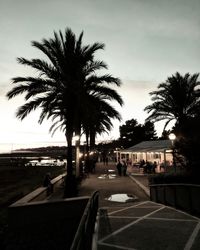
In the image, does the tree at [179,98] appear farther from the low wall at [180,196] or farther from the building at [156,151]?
the low wall at [180,196]

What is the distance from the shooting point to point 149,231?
7000mm

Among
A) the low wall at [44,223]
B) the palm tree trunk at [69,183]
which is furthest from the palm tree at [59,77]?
the low wall at [44,223]

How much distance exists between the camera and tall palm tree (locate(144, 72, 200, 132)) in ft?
84.9

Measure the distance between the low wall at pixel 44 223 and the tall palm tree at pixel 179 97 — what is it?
16.6 m

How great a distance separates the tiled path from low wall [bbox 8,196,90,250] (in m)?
1.68

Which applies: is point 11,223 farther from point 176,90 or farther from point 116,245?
point 176,90

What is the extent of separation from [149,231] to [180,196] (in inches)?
125

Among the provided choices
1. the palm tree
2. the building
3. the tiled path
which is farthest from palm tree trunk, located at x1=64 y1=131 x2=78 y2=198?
the building

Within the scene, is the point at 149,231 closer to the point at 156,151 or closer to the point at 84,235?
the point at 84,235

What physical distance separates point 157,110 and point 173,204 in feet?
60.7

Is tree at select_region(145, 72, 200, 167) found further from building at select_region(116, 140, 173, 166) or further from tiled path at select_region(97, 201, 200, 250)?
tiled path at select_region(97, 201, 200, 250)

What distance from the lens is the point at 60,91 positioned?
16.3 meters

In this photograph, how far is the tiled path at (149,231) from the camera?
5.89 meters

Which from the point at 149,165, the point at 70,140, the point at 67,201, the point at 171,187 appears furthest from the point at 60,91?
the point at 149,165
